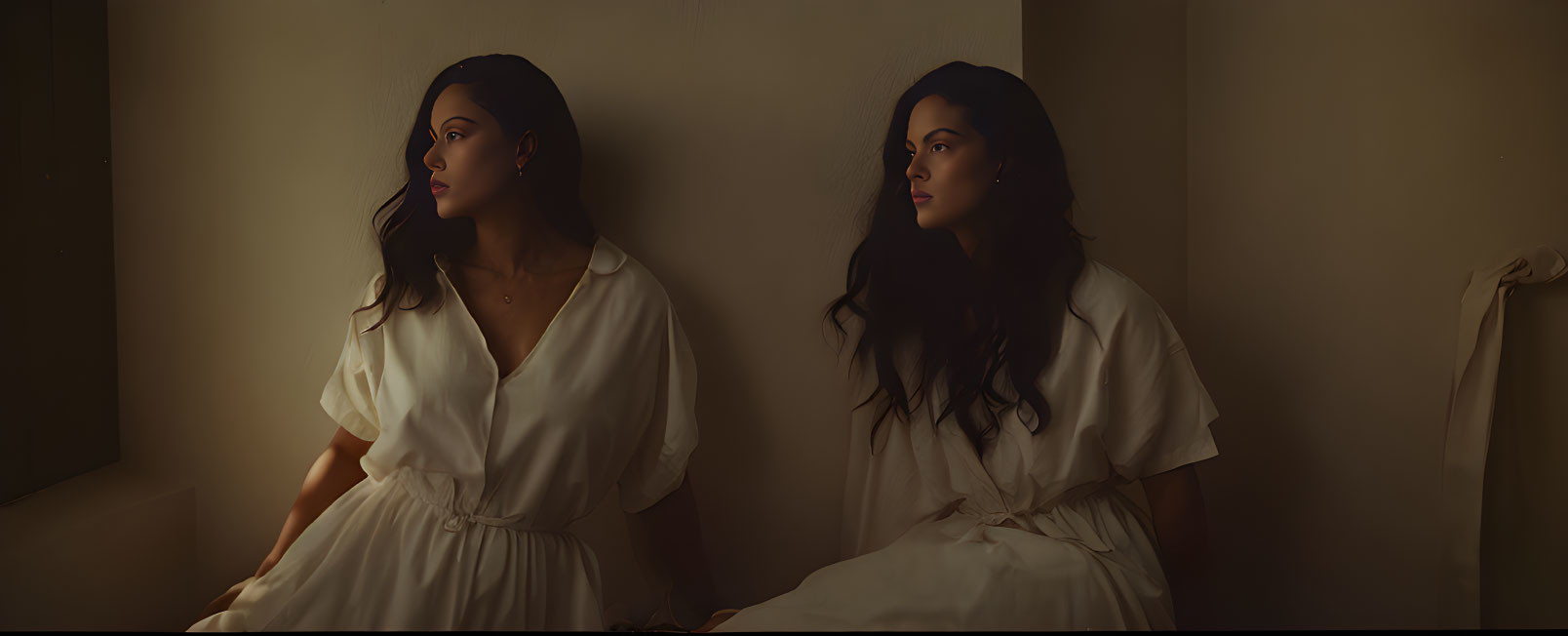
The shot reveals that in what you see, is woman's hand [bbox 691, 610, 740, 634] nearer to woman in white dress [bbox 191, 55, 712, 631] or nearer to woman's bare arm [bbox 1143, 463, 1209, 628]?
woman in white dress [bbox 191, 55, 712, 631]

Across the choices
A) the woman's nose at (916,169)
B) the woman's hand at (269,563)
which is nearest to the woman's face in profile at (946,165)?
the woman's nose at (916,169)

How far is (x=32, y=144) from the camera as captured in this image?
5.11 feet

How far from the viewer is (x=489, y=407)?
144 centimetres

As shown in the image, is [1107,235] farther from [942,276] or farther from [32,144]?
[32,144]

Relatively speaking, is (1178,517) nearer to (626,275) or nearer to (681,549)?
(681,549)

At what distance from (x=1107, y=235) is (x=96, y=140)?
209 cm

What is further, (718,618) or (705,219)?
(705,219)

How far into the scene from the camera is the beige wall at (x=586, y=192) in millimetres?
1662

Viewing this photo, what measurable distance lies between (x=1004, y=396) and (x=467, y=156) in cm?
104

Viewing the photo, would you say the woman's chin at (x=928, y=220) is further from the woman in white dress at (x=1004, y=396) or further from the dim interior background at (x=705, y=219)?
the dim interior background at (x=705, y=219)

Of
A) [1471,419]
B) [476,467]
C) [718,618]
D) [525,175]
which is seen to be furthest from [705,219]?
[1471,419]

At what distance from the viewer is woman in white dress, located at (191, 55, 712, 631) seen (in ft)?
4.60

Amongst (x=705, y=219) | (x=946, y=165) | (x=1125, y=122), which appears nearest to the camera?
(x=946, y=165)

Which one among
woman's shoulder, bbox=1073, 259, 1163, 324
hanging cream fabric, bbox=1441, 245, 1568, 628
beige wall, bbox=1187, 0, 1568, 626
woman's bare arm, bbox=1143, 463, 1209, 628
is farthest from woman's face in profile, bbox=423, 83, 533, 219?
hanging cream fabric, bbox=1441, 245, 1568, 628
